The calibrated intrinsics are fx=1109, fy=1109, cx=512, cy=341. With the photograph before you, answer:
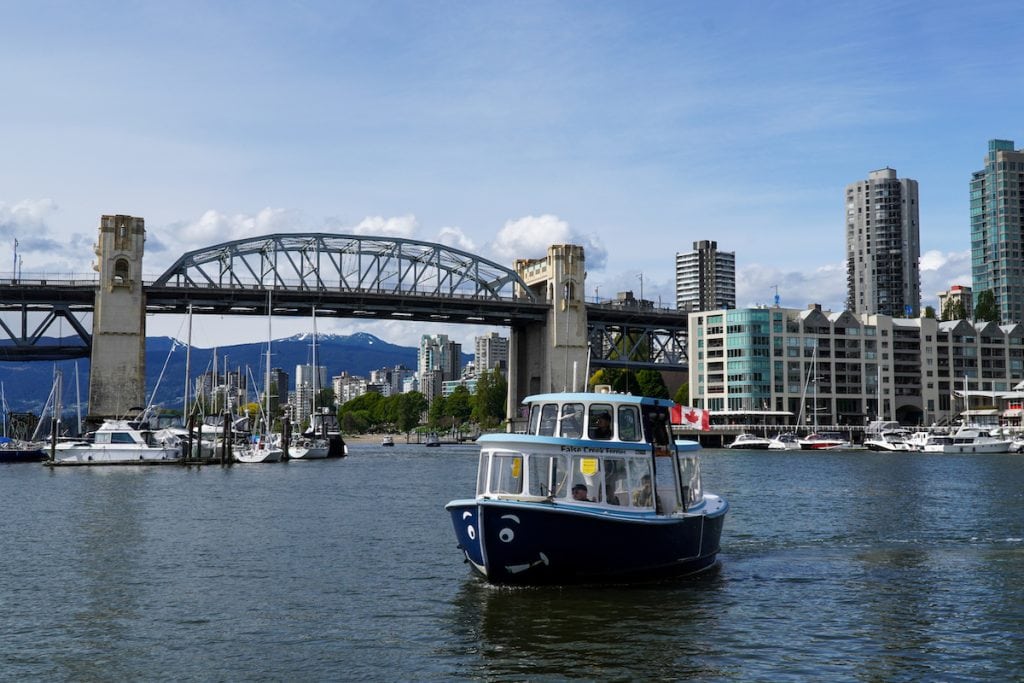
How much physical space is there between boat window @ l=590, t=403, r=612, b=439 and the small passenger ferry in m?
0.03

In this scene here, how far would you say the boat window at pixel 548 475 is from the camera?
27.8 metres

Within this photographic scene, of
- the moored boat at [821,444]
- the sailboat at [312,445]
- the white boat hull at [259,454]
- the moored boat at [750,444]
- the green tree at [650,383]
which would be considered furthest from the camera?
the green tree at [650,383]

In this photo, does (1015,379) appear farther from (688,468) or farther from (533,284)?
(688,468)

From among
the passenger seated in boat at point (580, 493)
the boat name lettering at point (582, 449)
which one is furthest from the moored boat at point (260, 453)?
the boat name lettering at point (582, 449)

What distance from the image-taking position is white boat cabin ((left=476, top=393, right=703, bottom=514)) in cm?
2791

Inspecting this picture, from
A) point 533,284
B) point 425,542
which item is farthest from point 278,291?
point 425,542

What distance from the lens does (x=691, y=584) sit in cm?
3048

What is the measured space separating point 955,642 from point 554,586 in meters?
9.59

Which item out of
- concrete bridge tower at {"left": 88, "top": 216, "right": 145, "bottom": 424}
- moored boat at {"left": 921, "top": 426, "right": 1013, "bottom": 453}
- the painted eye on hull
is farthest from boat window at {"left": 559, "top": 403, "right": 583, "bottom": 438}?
moored boat at {"left": 921, "top": 426, "right": 1013, "bottom": 453}

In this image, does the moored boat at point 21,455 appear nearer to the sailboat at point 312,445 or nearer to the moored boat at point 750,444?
the sailboat at point 312,445

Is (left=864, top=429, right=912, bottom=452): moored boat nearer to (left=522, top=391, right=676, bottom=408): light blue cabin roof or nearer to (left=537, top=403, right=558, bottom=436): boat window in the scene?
(left=522, top=391, right=676, bottom=408): light blue cabin roof

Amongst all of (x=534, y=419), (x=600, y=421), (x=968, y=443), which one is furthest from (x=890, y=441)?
(x=600, y=421)

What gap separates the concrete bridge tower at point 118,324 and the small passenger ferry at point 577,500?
110 m

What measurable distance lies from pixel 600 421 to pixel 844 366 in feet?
533
